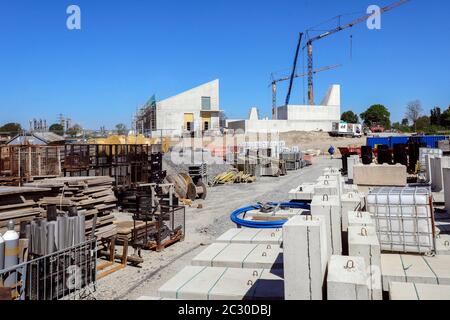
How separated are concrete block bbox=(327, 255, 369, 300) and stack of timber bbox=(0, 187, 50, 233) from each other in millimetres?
7640

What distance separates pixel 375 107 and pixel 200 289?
337ft

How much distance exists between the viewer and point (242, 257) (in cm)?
475

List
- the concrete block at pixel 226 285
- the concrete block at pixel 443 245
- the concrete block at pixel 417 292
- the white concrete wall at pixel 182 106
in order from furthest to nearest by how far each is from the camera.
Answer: the white concrete wall at pixel 182 106
the concrete block at pixel 443 245
the concrete block at pixel 226 285
the concrete block at pixel 417 292

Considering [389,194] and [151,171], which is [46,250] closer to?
[389,194]

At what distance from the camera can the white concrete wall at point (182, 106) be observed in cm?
5709

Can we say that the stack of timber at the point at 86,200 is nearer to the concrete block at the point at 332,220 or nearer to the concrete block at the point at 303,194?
the concrete block at the point at 303,194

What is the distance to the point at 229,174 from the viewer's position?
26516 millimetres

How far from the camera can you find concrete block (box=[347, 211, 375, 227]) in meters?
4.35

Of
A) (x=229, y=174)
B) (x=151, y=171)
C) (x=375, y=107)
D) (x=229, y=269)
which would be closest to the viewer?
(x=229, y=269)

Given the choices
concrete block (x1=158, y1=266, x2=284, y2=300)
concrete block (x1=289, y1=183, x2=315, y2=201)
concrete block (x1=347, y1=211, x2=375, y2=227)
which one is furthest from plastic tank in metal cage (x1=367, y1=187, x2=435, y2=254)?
concrete block (x1=289, y1=183, x2=315, y2=201)

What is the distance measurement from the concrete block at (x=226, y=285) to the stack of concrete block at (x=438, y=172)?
362 inches

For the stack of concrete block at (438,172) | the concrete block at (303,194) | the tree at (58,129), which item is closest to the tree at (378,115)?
the tree at (58,129)

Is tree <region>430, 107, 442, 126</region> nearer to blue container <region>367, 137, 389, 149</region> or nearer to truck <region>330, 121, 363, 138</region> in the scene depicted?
truck <region>330, 121, 363, 138</region>
